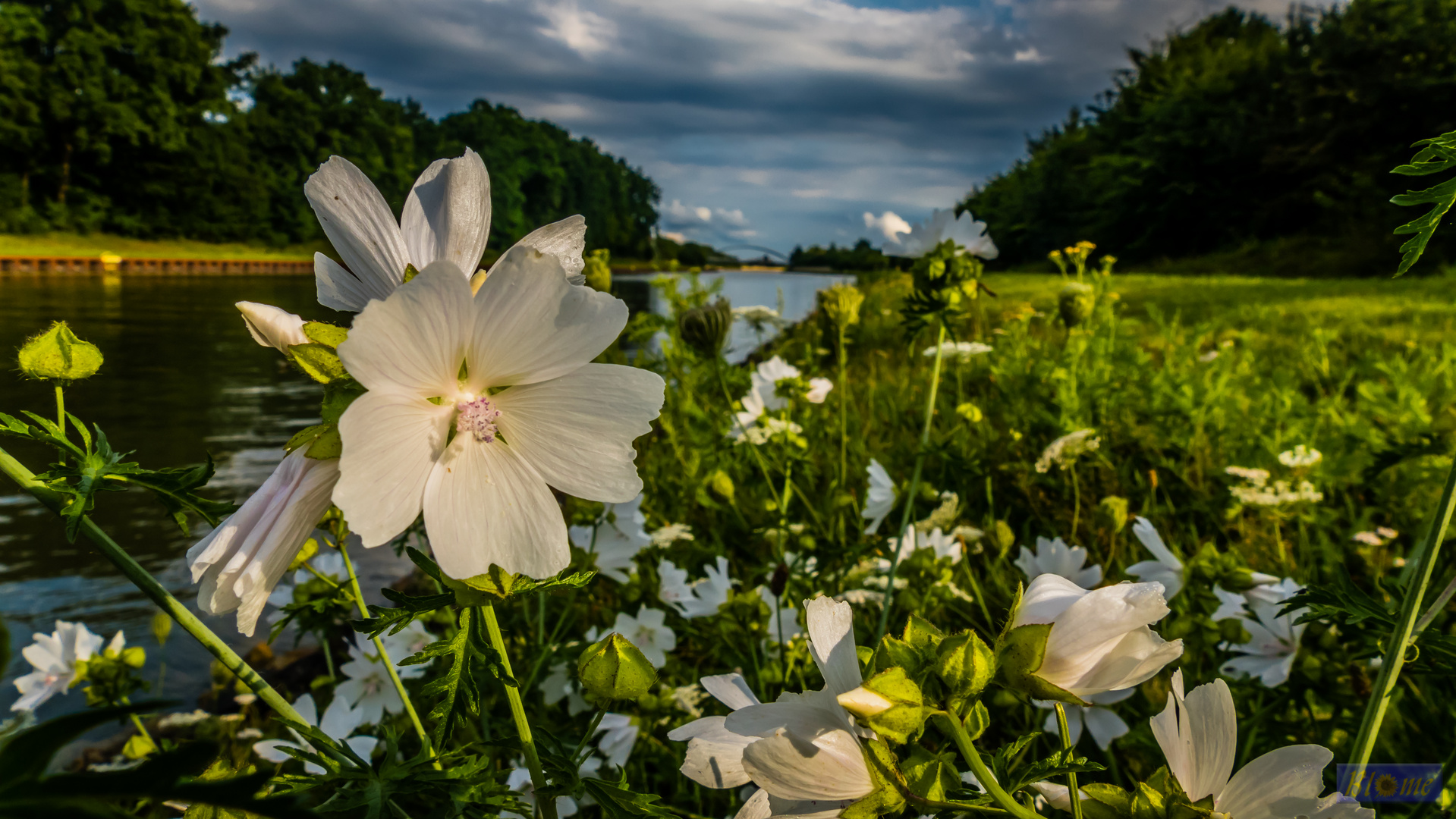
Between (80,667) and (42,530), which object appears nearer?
(80,667)

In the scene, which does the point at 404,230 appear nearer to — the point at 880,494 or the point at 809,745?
the point at 809,745

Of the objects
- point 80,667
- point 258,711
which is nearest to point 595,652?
Result: point 80,667

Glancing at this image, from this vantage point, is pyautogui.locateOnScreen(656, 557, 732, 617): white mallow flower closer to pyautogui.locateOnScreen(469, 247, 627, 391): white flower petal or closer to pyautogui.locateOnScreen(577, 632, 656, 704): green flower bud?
pyautogui.locateOnScreen(577, 632, 656, 704): green flower bud

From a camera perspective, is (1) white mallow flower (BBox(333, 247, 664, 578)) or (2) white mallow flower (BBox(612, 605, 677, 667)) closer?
(1) white mallow flower (BBox(333, 247, 664, 578))

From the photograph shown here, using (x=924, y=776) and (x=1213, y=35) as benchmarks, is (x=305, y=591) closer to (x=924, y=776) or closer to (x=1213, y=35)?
(x=924, y=776)

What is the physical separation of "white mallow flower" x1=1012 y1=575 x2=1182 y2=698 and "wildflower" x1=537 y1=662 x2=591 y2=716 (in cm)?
131

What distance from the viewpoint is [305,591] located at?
1.51 m

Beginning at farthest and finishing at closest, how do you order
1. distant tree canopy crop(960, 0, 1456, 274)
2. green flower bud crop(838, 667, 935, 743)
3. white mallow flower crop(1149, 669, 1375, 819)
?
distant tree canopy crop(960, 0, 1456, 274) → white mallow flower crop(1149, 669, 1375, 819) → green flower bud crop(838, 667, 935, 743)

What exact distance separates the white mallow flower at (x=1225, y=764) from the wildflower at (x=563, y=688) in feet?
4.27

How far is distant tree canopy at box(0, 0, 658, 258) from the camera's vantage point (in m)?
30.2

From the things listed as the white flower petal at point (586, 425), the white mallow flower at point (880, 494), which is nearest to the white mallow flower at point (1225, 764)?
the white flower petal at point (586, 425)

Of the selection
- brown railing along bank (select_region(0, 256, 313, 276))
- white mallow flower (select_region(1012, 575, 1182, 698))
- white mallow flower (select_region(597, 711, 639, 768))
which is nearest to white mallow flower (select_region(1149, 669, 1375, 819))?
white mallow flower (select_region(1012, 575, 1182, 698))

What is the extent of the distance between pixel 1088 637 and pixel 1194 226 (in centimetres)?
2921

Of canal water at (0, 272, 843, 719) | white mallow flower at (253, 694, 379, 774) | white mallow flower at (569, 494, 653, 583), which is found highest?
white mallow flower at (569, 494, 653, 583)
